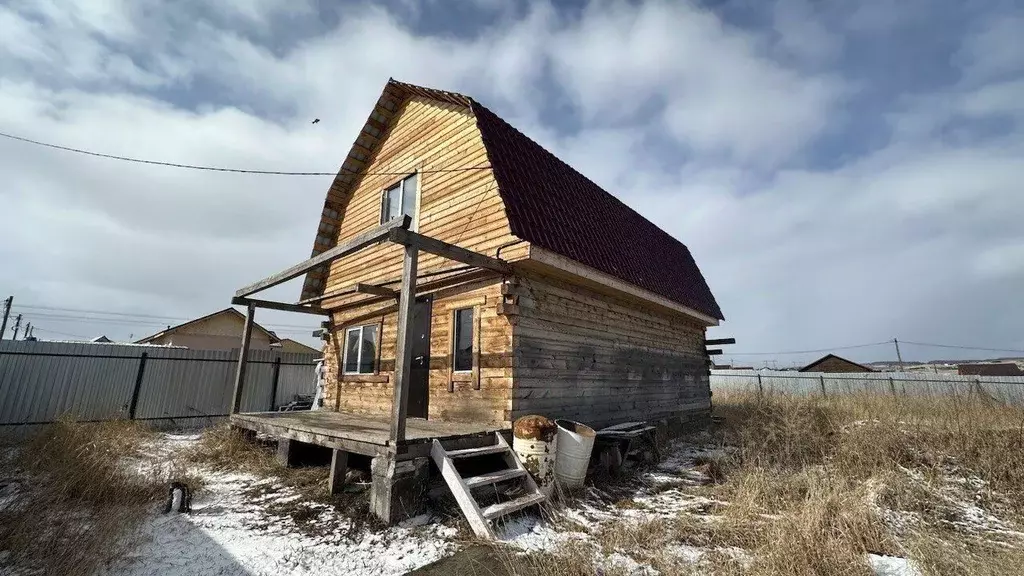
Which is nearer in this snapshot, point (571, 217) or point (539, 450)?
point (539, 450)

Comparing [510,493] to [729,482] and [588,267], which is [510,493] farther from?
[588,267]

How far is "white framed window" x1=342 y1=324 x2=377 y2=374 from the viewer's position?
383 inches

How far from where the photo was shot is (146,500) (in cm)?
534

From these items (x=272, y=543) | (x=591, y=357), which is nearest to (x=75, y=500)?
(x=272, y=543)

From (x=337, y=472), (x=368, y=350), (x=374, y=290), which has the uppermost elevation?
(x=374, y=290)

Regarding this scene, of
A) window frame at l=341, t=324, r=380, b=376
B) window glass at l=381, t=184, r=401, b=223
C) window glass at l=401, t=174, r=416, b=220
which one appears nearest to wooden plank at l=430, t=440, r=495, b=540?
window frame at l=341, t=324, r=380, b=376

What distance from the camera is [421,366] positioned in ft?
26.9

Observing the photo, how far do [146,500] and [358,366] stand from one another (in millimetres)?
4870

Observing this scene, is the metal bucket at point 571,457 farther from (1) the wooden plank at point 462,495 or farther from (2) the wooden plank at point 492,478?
(1) the wooden plank at point 462,495

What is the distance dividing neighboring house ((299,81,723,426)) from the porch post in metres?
1.86

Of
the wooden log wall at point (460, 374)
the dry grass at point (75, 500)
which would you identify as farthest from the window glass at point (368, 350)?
the dry grass at point (75, 500)

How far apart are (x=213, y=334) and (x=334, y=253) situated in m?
24.9

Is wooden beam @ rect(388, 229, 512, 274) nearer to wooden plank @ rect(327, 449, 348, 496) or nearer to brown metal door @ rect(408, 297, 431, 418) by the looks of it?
brown metal door @ rect(408, 297, 431, 418)

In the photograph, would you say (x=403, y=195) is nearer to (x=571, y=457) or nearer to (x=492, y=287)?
(x=492, y=287)
